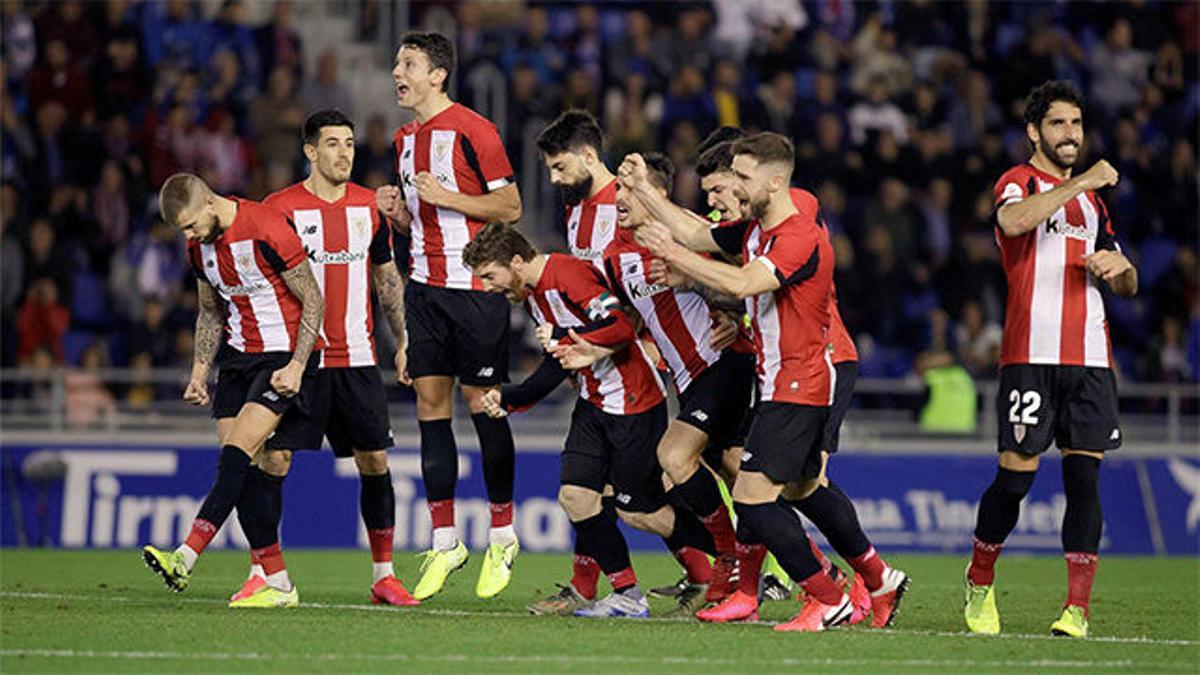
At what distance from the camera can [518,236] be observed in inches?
417

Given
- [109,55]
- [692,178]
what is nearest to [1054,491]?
[692,178]

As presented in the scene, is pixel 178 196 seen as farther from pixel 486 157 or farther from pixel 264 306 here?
pixel 486 157

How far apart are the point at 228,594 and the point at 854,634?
406 centimetres

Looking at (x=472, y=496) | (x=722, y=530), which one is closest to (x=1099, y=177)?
(x=722, y=530)

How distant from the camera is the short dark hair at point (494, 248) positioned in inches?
412

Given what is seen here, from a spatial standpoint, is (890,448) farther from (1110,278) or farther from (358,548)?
(1110,278)

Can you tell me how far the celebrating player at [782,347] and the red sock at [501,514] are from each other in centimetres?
191

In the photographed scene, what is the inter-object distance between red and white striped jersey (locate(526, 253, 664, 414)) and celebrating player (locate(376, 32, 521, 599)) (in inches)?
35.5

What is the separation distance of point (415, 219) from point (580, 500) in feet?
6.31

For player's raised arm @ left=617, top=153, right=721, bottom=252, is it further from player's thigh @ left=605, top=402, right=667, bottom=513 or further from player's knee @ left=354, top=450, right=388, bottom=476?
player's knee @ left=354, top=450, right=388, bottom=476

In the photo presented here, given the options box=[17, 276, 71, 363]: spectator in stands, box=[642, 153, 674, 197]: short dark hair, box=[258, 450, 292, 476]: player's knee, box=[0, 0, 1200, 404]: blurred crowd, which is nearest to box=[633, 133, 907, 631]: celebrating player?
box=[642, 153, 674, 197]: short dark hair

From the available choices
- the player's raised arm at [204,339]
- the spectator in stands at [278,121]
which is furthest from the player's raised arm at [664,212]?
the spectator in stands at [278,121]

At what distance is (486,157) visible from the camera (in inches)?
452

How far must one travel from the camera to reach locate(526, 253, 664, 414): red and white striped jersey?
10.6 meters
